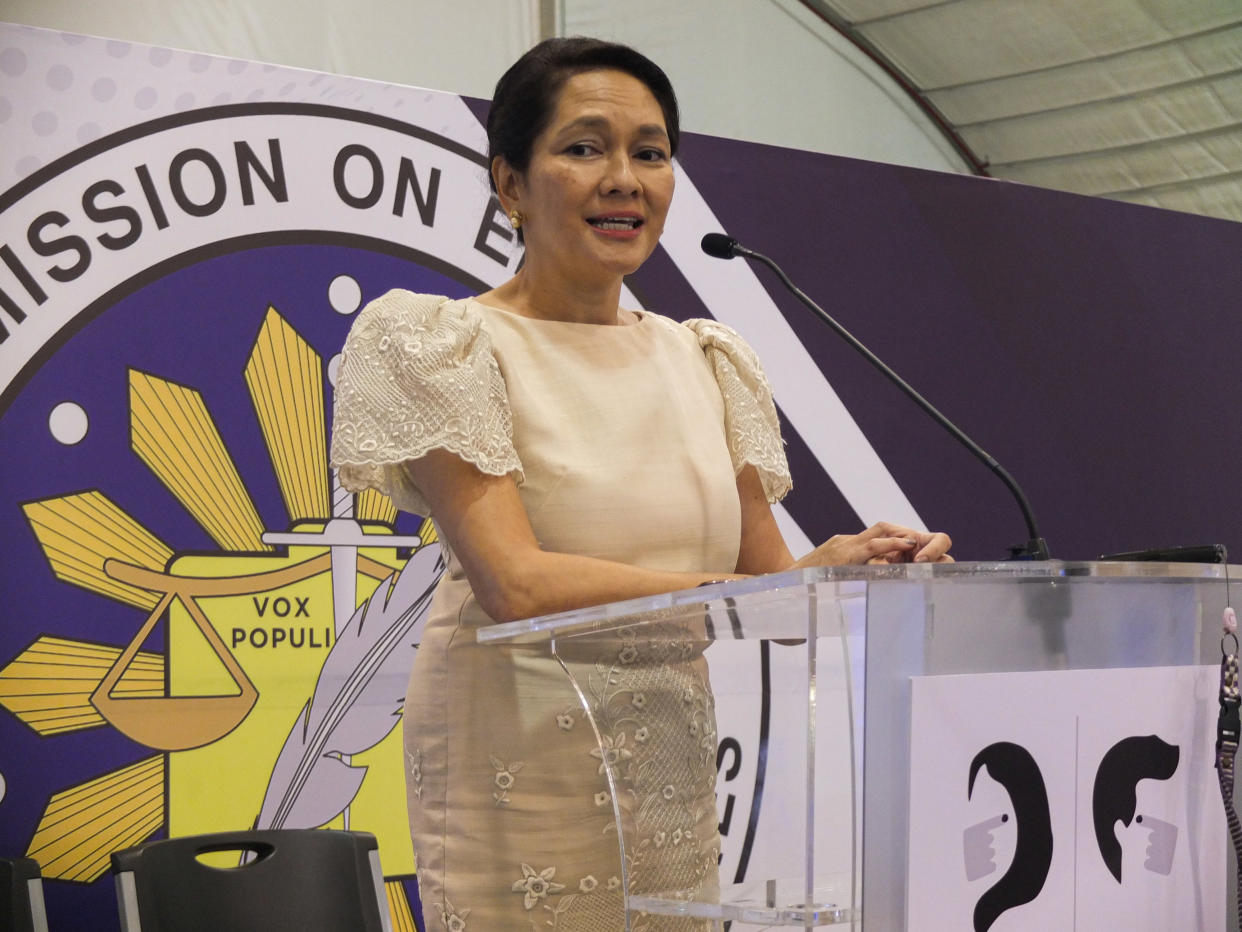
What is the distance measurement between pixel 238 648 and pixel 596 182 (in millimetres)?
1348

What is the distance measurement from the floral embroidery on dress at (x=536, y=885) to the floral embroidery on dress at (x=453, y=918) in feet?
0.24

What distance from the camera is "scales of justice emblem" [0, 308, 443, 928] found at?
2.43 m

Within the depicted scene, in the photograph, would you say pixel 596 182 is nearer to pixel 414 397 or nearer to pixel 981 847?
pixel 414 397

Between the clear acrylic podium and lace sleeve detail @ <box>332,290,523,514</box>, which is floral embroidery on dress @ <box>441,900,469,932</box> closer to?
the clear acrylic podium

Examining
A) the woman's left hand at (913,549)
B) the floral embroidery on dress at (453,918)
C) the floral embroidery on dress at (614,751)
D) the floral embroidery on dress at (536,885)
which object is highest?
the woman's left hand at (913,549)

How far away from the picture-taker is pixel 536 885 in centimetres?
140

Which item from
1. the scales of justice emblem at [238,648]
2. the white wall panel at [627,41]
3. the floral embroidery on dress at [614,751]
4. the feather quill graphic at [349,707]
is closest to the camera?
the floral embroidery on dress at [614,751]

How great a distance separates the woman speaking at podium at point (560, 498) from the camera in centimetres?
126

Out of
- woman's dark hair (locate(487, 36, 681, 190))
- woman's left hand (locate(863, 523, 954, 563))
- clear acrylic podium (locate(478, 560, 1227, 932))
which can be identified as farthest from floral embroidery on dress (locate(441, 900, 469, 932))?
woman's dark hair (locate(487, 36, 681, 190))

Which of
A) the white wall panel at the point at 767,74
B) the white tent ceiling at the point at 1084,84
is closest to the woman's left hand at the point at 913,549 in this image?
the white wall panel at the point at 767,74

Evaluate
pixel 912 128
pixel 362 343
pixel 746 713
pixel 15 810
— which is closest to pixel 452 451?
pixel 362 343

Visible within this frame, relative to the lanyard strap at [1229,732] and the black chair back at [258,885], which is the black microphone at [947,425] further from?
the black chair back at [258,885]

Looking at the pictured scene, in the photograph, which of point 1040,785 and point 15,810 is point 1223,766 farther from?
point 15,810

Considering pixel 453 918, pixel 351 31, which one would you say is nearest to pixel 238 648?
pixel 453 918
